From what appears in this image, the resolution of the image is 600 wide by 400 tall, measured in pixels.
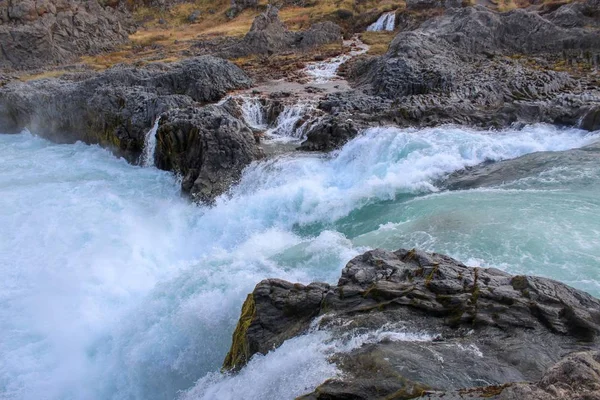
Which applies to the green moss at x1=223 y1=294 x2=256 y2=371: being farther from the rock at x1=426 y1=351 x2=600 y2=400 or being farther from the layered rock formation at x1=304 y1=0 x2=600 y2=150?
the layered rock formation at x1=304 y1=0 x2=600 y2=150

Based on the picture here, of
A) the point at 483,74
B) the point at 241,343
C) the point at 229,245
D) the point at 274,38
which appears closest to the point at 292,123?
the point at 229,245

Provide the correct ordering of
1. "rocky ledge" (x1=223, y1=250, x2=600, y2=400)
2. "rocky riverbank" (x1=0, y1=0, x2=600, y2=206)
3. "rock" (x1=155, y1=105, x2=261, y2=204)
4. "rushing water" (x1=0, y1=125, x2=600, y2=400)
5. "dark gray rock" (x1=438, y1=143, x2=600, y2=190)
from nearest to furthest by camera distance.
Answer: "rocky ledge" (x1=223, y1=250, x2=600, y2=400), "rushing water" (x1=0, y1=125, x2=600, y2=400), "dark gray rock" (x1=438, y1=143, x2=600, y2=190), "rock" (x1=155, y1=105, x2=261, y2=204), "rocky riverbank" (x1=0, y1=0, x2=600, y2=206)

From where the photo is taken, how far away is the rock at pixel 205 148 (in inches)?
713

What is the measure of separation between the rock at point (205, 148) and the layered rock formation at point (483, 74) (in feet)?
10.5

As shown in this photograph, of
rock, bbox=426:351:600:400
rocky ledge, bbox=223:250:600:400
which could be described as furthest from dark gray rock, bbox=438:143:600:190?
rock, bbox=426:351:600:400

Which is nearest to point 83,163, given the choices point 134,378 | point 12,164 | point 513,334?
point 12,164

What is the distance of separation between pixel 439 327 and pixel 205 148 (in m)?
13.5

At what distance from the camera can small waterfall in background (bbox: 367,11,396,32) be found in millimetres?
45750

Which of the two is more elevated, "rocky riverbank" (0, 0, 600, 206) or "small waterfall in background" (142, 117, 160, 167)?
"rocky riverbank" (0, 0, 600, 206)

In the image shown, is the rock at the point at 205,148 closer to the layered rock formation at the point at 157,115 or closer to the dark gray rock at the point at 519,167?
the layered rock formation at the point at 157,115

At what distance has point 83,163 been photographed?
23.6m

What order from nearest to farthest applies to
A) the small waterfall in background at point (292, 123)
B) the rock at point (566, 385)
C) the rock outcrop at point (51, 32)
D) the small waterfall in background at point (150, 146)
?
the rock at point (566, 385), the small waterfall in background at point (150, 146), the small waterfall in background at point (292, 123), the rock outcrop at point (51, 32)

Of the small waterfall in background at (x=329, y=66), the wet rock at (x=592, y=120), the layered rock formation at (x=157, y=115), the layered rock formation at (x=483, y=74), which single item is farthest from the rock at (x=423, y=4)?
the wet rock at (x=592, y=120)

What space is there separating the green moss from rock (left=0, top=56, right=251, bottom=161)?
52.7 feet
